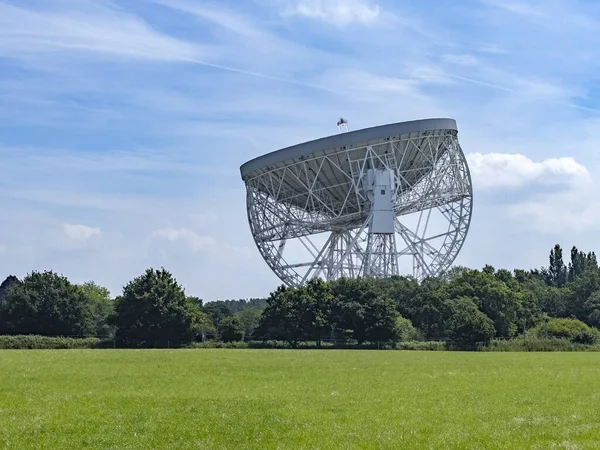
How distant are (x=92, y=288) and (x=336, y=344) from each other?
84.7 metres

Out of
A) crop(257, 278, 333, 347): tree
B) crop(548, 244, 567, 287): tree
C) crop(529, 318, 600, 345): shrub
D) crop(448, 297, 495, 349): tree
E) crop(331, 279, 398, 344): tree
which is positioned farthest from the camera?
crop(548, 244, 567, 287): tree

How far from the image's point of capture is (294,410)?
1784cm

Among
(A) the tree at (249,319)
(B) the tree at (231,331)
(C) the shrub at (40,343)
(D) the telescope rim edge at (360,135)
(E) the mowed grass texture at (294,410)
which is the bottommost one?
(E) the mowed grass texture at (294,410)

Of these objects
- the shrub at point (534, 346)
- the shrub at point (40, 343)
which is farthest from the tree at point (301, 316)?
the shrub at point (40, 343)

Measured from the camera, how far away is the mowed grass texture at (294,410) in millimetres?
14172

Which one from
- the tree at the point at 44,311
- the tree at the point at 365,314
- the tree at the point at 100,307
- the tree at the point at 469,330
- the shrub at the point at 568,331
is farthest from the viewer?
the tree at the point at 100,307

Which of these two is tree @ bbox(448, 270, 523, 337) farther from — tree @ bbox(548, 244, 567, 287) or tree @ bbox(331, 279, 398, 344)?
tree @ bbox(548, 244, 567, 287)

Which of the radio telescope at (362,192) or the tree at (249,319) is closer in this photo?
the radio telescope at (362,192)

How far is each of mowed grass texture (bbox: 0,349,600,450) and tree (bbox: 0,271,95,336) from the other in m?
50.0

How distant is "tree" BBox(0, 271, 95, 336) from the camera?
251 feet

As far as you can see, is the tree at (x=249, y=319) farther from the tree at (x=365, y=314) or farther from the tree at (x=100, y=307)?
the tree at (x=365, y=314)

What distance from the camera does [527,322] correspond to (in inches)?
3477

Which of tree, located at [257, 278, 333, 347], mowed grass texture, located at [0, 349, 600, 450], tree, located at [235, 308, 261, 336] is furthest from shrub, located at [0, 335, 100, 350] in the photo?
tree, located at [235, 308, 261, 336]

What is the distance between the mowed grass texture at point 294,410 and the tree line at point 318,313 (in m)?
40.3
